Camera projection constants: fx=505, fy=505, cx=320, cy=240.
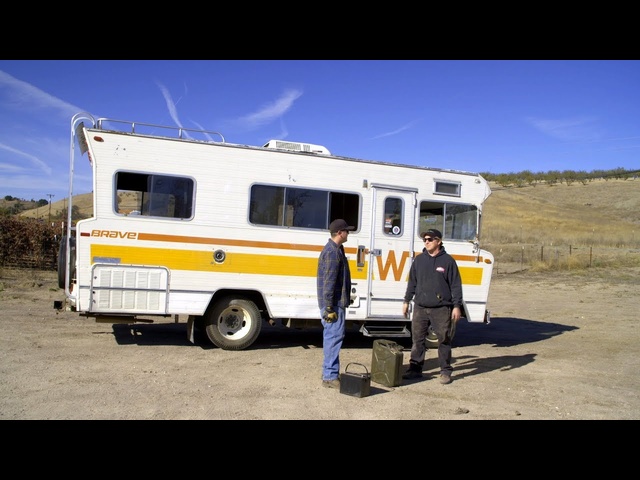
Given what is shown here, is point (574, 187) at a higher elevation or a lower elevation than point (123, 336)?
higher

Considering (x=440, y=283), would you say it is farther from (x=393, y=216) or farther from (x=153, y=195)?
(x=153, y=195)

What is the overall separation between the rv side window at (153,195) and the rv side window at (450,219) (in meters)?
3.93

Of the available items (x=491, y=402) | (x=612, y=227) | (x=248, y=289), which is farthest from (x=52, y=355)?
(x=612, y=227)

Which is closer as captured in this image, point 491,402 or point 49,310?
point 491,402

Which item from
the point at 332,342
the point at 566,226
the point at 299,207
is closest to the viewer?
the point at 332,342

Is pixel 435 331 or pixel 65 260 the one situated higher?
pixel 65 260

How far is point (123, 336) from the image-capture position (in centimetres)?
838

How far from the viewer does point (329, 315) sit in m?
5.73

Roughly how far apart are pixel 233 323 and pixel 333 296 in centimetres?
265

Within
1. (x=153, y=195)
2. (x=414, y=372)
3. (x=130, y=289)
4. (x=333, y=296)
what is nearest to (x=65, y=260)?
(x=130, y=289)

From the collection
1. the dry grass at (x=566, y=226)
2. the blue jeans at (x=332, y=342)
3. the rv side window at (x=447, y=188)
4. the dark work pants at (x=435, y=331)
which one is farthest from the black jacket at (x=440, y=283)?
the dry grass at (x=566, y=226)

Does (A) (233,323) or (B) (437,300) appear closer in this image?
(B) (437,300)
